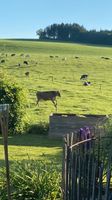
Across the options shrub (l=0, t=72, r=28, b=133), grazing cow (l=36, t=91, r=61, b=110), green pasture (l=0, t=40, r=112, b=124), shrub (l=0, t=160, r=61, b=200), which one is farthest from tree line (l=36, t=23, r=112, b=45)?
shrub (l=0, t=160, r=61, b=200)

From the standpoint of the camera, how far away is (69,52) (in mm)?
111000

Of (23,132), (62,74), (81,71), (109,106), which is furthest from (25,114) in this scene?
(81,71)

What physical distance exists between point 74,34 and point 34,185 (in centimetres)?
15889

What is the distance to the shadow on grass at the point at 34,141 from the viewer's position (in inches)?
1006

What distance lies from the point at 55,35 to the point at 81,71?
10712 cm

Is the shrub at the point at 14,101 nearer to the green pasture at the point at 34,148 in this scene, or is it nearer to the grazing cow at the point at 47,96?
the green pasture at the point at 34,148

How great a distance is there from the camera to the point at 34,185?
1204 cm

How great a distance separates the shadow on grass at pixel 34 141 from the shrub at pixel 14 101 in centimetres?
86

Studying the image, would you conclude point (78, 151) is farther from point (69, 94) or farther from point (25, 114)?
point (69, 94)

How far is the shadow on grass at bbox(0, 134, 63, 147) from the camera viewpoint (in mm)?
25562

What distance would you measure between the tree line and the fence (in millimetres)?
141039

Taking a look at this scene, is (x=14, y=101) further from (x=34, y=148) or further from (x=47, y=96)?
(x=47, y=96)

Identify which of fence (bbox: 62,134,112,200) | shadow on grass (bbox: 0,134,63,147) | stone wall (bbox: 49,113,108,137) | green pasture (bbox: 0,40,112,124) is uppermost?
fence (bbox: 62,134,112,200)

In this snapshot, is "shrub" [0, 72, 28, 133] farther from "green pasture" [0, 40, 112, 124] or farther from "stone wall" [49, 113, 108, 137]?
"stone wall" [49, 113, 108, 137]
